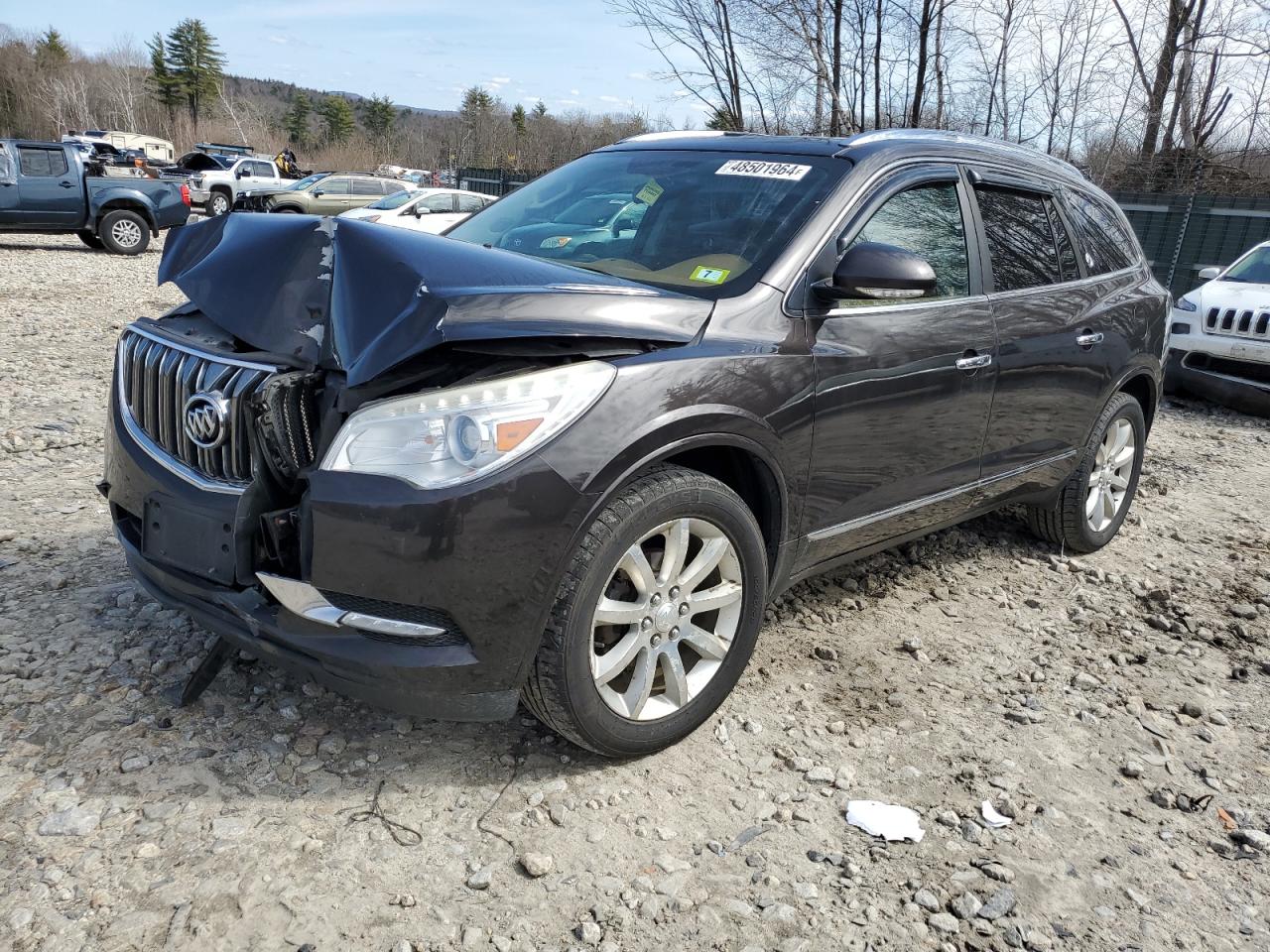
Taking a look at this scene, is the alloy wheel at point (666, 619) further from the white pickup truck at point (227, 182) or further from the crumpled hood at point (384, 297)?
the white pickup truck at point (227, 182)

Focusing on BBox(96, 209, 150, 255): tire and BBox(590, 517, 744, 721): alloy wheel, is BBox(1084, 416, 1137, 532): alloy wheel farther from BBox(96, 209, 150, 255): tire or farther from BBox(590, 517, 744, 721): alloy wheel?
BBox(96, 209, 150, 255): tire

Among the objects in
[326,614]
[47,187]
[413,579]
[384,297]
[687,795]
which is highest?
[47,187]

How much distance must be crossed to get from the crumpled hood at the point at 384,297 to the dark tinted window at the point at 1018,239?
63.5 inches

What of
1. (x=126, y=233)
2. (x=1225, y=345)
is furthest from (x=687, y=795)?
(x=126, y=233)

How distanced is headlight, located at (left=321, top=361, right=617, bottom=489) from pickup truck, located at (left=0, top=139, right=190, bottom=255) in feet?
53.8

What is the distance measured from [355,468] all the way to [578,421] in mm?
543

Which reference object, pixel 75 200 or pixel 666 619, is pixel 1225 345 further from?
pixel 75 200

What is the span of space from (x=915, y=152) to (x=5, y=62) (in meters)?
107

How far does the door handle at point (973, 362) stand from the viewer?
139 inches

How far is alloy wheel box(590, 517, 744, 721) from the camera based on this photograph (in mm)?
2656

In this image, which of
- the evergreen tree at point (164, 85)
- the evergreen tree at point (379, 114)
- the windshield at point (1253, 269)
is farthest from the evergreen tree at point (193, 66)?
the windshield at point (1253, 269)

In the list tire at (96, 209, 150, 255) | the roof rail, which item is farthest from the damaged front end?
tire at (96, 209, 150, 255)

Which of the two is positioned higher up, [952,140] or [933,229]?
[952,140]

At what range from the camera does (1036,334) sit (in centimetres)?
390
